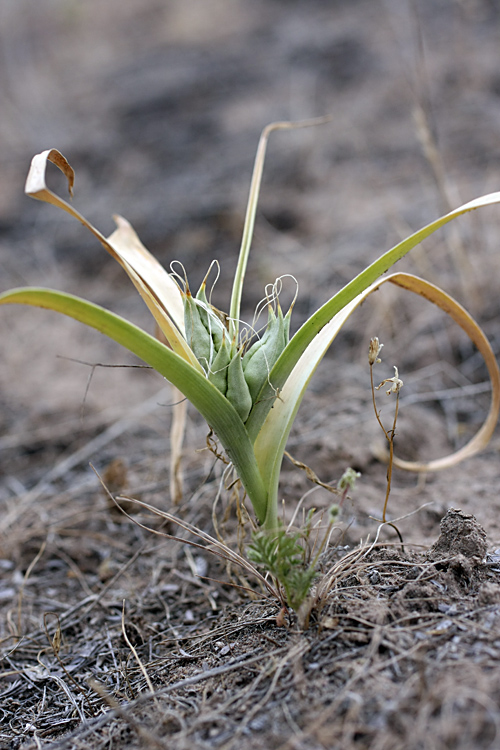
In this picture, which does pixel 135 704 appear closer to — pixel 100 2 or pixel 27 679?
pixel 27 679

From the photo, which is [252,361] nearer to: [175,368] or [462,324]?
[175,368]

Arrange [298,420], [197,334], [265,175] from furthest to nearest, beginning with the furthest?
1. [265,175]
2. [298,420]
3. [197,334]

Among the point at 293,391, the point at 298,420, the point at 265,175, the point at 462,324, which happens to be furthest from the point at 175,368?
the point at 265,175

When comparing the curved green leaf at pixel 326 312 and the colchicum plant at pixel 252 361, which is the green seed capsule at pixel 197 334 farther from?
the curved green leaf at pixel 326 312

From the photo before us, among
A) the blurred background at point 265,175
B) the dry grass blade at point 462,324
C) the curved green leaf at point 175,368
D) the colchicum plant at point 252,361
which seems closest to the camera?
the curved green leaf at point 175,368

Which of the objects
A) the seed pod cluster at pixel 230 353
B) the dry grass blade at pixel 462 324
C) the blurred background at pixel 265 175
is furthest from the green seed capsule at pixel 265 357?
the blurred background at pixel 265 175

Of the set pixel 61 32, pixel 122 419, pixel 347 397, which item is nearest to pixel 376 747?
pixel 347 397
